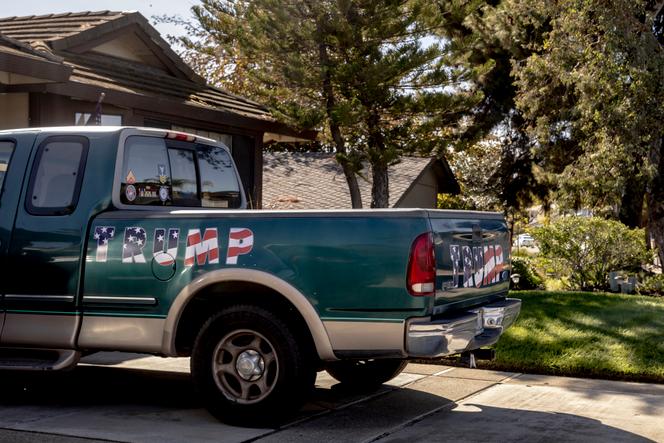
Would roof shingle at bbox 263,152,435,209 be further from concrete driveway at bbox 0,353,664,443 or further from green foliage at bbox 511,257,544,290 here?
concrete driveway at bbox 0,353,664,443

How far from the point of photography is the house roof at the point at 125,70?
13031mm

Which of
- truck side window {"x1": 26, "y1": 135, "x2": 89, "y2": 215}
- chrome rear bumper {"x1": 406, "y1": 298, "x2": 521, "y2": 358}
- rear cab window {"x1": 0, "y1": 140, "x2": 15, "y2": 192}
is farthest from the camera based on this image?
rear cab window {"x1": 0, "y1": 140, "x2": 15, "y2": 192}

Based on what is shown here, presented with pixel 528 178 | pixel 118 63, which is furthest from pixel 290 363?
pixel 528 178

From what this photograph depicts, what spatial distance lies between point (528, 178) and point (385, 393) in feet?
76.9

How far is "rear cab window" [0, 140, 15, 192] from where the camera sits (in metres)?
7.56

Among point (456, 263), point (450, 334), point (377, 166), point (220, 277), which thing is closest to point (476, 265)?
point (456, 263)

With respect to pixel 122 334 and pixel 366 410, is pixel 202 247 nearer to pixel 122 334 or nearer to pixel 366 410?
pixel 122 334

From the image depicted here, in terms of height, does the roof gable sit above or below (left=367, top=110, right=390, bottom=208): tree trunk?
above

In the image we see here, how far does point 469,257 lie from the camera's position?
691cm

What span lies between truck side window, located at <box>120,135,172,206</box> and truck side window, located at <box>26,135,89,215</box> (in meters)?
0.34

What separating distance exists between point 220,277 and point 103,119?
24.3 feet

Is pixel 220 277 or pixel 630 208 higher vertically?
pixel 630 208

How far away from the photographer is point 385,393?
26.7ft

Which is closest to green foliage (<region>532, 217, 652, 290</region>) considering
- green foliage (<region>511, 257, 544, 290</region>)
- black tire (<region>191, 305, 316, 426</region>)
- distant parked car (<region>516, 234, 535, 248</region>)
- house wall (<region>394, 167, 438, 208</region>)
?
green foliage (<region>511, 257, 544, 290</region>)
